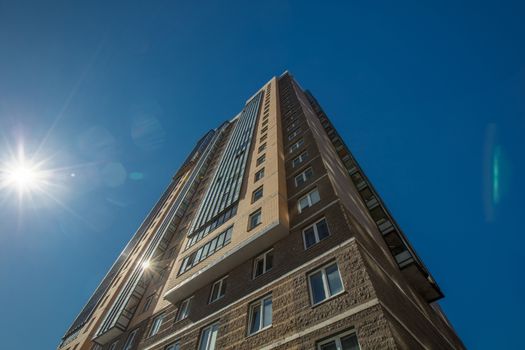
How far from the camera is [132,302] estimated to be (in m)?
22.2

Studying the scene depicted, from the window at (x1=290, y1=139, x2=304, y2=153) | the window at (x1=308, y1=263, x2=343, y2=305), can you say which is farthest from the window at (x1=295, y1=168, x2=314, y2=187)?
the window at (x1=308, y1=263, x2=343, y2=305)

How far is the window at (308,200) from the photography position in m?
14.5

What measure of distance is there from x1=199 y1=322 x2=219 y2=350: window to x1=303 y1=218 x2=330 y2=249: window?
5.28 m

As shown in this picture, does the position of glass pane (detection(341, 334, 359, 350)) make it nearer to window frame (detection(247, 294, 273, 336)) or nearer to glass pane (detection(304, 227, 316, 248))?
window frame (detection(247, 294, 273, 336))

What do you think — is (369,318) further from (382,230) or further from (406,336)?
(382,230)

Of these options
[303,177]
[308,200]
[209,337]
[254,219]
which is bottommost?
[209,337]

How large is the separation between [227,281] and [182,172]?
180 ft

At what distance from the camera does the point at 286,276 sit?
10992mm

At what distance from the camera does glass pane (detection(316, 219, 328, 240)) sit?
39.3 feet

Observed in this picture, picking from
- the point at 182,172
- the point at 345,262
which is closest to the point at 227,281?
the point at 345,262

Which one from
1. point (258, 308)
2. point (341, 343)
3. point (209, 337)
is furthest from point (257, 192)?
point (341, 343)

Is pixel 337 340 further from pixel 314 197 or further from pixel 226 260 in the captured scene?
pixel 314 197

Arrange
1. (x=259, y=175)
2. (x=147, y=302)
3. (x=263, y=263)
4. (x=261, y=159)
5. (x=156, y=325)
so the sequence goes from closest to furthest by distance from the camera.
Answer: (x=263, y=263), (x=156, y=325), (x=259, y=175), (x=147, y=302), (x=261, y=159)

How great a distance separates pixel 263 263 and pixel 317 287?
12.0 ft
